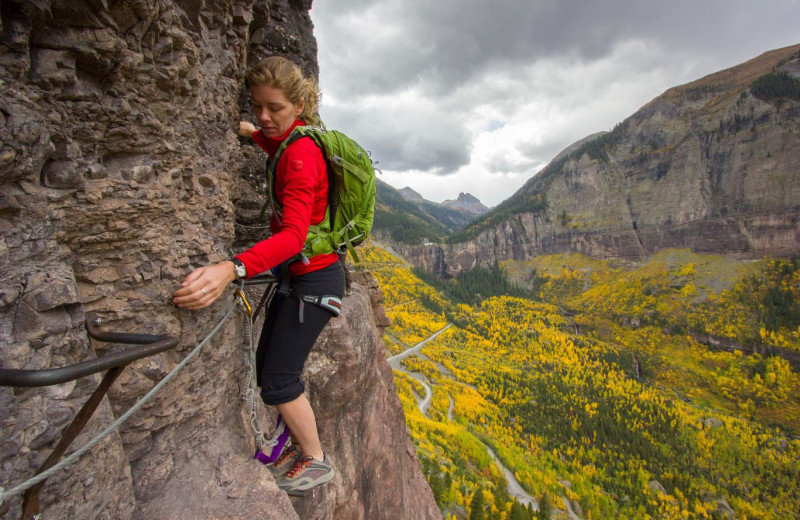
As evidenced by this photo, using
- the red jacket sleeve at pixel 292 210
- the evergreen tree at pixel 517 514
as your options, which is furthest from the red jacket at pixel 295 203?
the evergreen tree at pixel 517 514

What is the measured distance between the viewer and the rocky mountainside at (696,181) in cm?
13475

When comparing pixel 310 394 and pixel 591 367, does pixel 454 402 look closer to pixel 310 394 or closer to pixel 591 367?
pixel 591 367

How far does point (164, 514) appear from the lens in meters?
3.21

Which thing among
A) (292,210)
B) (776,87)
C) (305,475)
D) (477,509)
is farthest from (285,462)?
(776,87)

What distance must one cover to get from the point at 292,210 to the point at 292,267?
983mm

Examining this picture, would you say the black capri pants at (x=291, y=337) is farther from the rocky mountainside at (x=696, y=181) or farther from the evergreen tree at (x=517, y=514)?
the rocky mountainside at (x=696, y=181)

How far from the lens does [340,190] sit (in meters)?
3.62

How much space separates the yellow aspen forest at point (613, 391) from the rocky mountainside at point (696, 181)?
39.2ft

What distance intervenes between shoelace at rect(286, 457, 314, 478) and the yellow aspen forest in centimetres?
3582

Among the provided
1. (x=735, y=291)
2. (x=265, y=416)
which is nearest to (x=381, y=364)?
(x=265, y=416)

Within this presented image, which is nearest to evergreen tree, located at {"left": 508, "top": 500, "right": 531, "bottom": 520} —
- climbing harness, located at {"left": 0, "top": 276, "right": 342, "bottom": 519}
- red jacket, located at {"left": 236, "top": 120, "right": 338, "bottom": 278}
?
red jacket, located at {"left": 236, "top": 120, "right": 338, "bottom": 278}

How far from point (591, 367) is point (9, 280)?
127693mm

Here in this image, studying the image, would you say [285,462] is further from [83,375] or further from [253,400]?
[83,375]

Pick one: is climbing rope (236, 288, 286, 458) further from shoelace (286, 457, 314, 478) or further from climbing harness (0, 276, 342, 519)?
climbing harness (0, 276, 342, 519)
